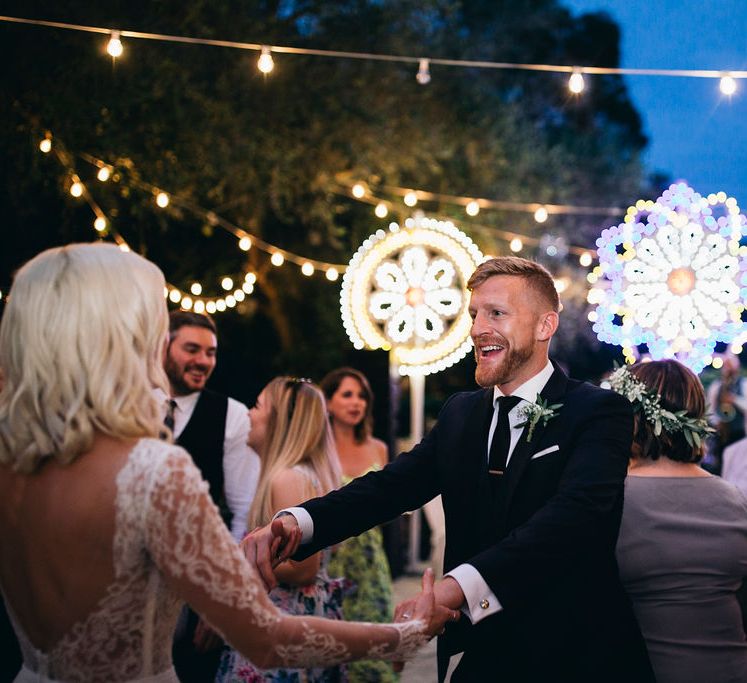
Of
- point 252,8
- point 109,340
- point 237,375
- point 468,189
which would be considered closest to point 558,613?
point 109,340

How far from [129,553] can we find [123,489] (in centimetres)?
14

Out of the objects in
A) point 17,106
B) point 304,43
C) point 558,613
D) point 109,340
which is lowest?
point 558,613

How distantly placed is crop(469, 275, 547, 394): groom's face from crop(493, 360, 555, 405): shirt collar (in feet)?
0.06

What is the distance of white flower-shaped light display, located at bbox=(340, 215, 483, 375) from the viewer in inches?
345

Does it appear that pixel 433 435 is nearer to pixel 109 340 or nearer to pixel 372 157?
pixel 109 340

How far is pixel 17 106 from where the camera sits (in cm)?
805

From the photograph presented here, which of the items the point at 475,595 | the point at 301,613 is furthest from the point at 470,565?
the point at 301,613

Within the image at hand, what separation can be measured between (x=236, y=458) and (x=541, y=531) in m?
2.90

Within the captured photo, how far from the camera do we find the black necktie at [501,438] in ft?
8.89

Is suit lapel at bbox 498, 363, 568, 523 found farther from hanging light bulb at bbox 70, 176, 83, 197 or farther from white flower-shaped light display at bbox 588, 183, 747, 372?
hanging light bulb at bbox 70, 176, 83, 197

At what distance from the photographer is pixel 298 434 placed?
421 cm

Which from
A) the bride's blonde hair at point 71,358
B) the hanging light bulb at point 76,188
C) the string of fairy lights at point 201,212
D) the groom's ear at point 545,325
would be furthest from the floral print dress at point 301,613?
the hanging light bulb at point 76,188

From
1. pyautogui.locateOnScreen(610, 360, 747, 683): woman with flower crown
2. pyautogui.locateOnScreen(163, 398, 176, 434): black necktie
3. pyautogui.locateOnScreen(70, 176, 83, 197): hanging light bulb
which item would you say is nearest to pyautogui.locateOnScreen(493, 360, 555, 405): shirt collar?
pyautogui.locateOnScreen(610, 360, 747, 683): woman with flower crown

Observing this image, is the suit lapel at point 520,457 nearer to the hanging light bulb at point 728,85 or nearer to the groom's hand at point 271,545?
the groom's hand at point 271,545
